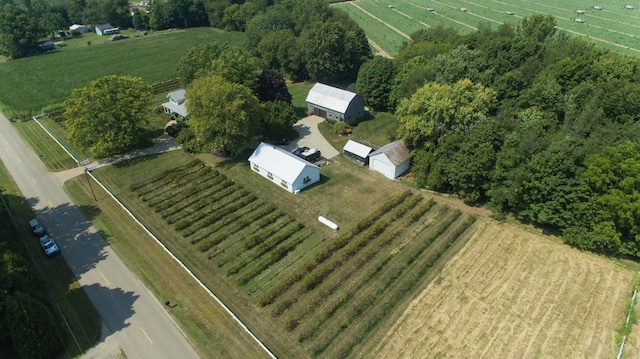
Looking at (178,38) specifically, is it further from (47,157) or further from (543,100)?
(543,100)

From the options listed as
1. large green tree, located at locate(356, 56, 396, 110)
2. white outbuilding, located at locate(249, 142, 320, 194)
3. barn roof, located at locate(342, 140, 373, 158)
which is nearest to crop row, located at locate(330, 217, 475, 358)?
white outbuilding, located at locate(249, 142, 320, 194)

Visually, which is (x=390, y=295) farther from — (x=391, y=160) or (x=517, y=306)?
(x=391, y=160)

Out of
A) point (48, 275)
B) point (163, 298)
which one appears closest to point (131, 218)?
point (48, 275)

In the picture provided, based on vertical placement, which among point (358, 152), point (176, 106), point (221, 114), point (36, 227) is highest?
point (221, 114)

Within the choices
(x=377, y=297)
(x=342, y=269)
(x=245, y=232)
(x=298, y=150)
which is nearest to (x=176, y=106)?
(x=298, y=150)

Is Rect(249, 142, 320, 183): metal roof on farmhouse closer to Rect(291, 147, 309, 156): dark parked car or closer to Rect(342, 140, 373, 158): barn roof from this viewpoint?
Rect(291, 147, 309, 156): dark parked car

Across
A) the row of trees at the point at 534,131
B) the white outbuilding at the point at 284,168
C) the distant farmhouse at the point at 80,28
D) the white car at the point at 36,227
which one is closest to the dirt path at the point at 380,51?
the row of trees at the point at 534,131
